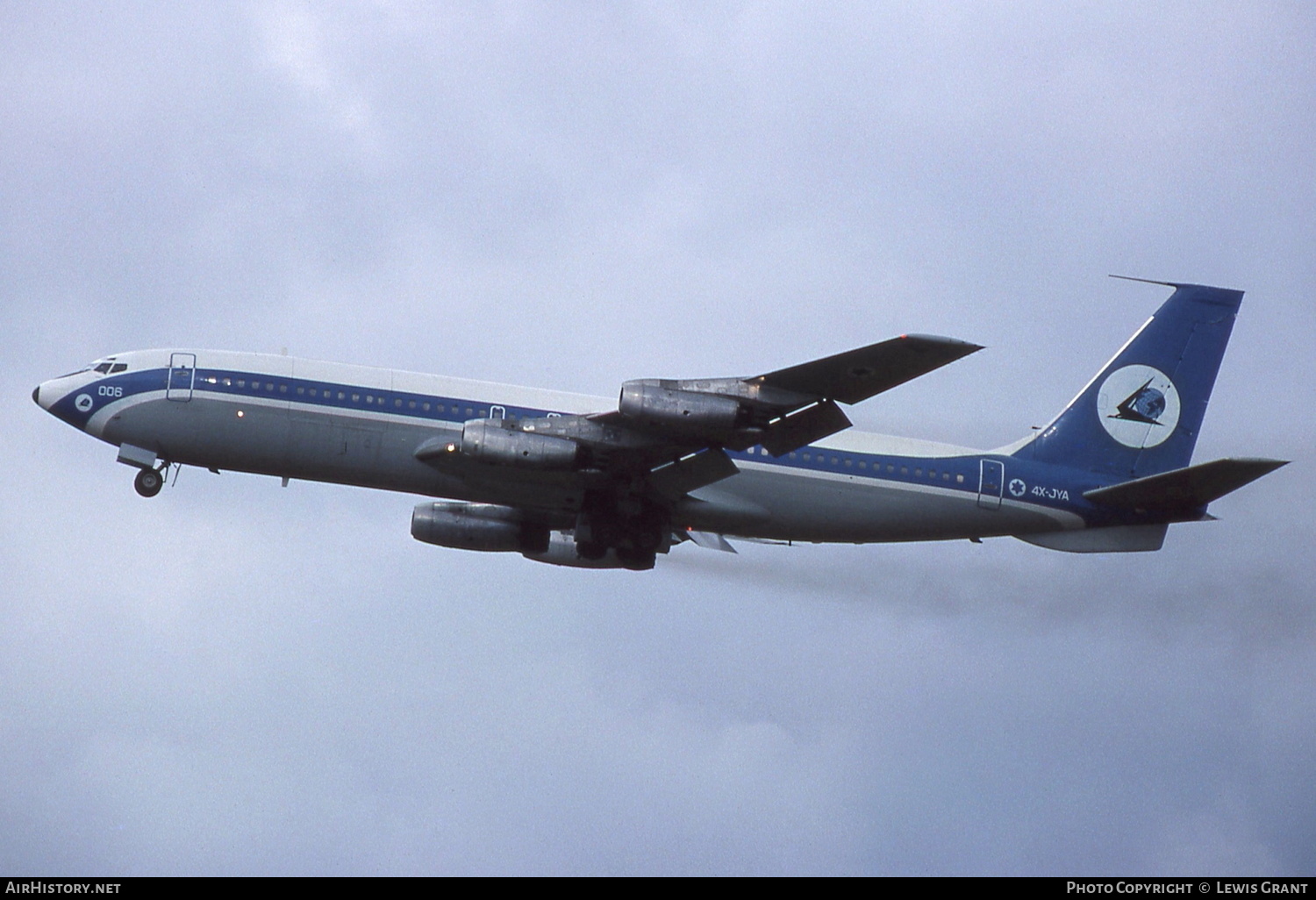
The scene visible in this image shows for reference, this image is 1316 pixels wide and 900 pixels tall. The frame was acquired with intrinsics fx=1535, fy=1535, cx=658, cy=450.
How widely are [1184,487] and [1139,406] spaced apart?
17.1 ft

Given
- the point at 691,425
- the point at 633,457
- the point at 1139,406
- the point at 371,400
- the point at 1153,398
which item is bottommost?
the point at 633,457

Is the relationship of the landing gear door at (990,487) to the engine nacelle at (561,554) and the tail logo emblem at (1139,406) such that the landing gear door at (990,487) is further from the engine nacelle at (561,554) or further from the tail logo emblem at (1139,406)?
the engine nacelle at (561,554)

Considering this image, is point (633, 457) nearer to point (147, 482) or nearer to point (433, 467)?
point (433, 467)

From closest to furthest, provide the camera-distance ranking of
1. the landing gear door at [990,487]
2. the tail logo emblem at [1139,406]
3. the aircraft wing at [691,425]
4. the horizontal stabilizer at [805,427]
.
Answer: the aircraft wing at [691,425]
the horizontal stabilizer at [805,427]
the landing gear door at [990,487]
the tail logo emblem at [1139,406]

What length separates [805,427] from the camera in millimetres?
39719

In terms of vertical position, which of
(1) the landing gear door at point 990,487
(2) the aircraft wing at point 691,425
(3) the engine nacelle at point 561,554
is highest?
(2) the aircraft wing at point 691,425

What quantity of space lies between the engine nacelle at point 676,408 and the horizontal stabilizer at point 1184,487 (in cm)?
1273

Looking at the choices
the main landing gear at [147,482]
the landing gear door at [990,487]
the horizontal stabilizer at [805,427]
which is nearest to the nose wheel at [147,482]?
the main landing gear at [147,482]

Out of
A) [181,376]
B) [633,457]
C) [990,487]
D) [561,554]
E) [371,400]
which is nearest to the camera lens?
[633,457]

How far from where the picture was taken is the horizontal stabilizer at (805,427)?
39.3 meters

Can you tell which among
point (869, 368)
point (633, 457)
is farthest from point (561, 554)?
point (869, 368)

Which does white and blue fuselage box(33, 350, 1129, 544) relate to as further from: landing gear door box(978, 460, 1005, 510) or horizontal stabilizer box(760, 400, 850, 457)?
horizontal stabilizer box(760, 400, 850, 457)

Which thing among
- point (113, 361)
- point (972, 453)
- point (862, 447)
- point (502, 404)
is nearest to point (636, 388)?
point (502, 404)
